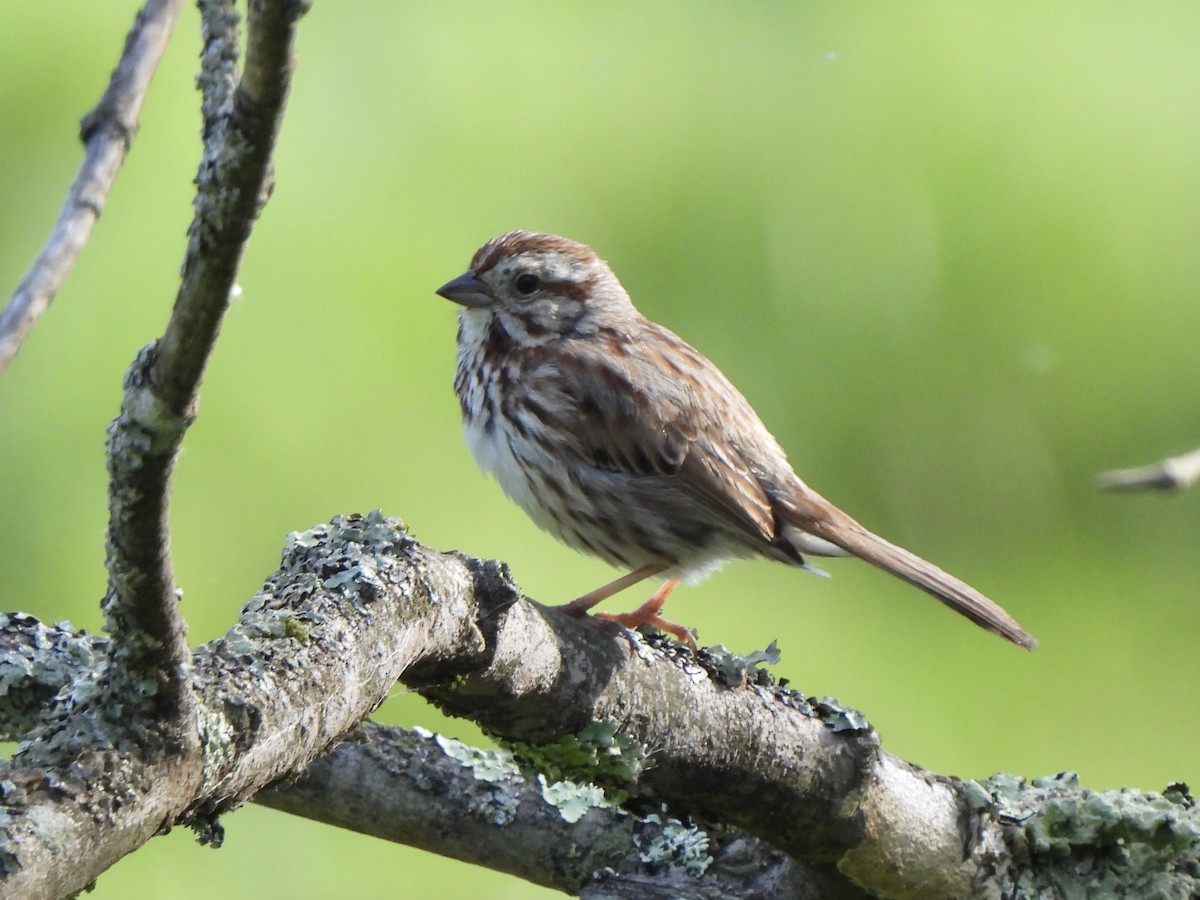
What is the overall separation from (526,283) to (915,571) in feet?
3.86

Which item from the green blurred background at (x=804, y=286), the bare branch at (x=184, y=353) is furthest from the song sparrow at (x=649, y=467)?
the bare branch at (x=184, y=353)

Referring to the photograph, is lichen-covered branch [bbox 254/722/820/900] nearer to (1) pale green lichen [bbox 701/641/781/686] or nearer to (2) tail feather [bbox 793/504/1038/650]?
(1) pale green lichen [bbox 701/641/781/686]

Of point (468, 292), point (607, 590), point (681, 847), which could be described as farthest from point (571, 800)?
point (468, 292)

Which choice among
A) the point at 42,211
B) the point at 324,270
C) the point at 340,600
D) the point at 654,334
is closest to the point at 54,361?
the point at 42,211

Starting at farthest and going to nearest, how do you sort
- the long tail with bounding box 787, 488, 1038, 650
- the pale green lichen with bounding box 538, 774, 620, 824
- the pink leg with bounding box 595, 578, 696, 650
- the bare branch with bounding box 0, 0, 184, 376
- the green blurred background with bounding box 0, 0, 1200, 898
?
the green blurred background with bounding box 0, 0, 1200, 898
the long tail with bounding box 787, 488, 1038, 650
the pink leg with bounding box 595, 578, 696, 650
the pale green lichen with bounding box 538, 774, 620, 824
the bare branch with bounding box 0, 0, 184, 376

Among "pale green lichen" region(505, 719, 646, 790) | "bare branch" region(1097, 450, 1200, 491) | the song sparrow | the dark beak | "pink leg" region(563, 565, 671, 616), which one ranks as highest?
the dark beak

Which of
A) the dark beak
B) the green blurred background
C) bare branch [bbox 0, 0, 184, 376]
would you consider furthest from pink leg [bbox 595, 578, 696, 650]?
bare branch [bbox 0, 0, 184, 376]

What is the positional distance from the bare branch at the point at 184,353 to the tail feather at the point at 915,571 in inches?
86.6

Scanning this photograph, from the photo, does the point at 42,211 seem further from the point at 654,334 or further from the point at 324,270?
the point at 654,334

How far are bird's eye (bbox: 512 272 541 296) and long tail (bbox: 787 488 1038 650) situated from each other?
0.85m

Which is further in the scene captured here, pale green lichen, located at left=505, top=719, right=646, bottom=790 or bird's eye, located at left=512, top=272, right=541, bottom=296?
Result: bird's eye, located at left=512, top=272, right=541, bottom=296

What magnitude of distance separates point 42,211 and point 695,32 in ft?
6.53

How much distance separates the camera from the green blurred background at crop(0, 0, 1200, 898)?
11.5 feet

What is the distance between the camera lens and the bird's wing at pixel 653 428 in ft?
Result: 10.9
